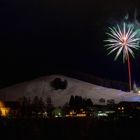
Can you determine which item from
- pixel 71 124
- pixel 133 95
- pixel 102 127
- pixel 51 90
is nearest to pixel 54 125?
pixel 71 124

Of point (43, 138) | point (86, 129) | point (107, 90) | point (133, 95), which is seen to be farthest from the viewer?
point (107, 90)

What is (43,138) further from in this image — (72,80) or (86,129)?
(72,80)

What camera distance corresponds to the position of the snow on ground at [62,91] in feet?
347

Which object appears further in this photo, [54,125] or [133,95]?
[133,95]

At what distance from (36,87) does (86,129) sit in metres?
87.7

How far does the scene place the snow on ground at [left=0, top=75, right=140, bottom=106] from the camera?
10562 cm

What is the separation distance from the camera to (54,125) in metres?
30.2

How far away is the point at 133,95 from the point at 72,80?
814 inches

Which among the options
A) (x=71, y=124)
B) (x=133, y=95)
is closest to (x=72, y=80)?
(x=133, y=95)

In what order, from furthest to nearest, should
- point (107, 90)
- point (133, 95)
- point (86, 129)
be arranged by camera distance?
point (107, 90) → point (133, 95) → point (86, 129)

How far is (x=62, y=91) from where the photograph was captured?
10994cm

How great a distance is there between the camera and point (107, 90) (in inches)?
4417

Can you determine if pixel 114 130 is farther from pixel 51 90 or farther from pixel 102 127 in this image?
pixel 51 90

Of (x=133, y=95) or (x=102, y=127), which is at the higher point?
(x=133, y=95)
